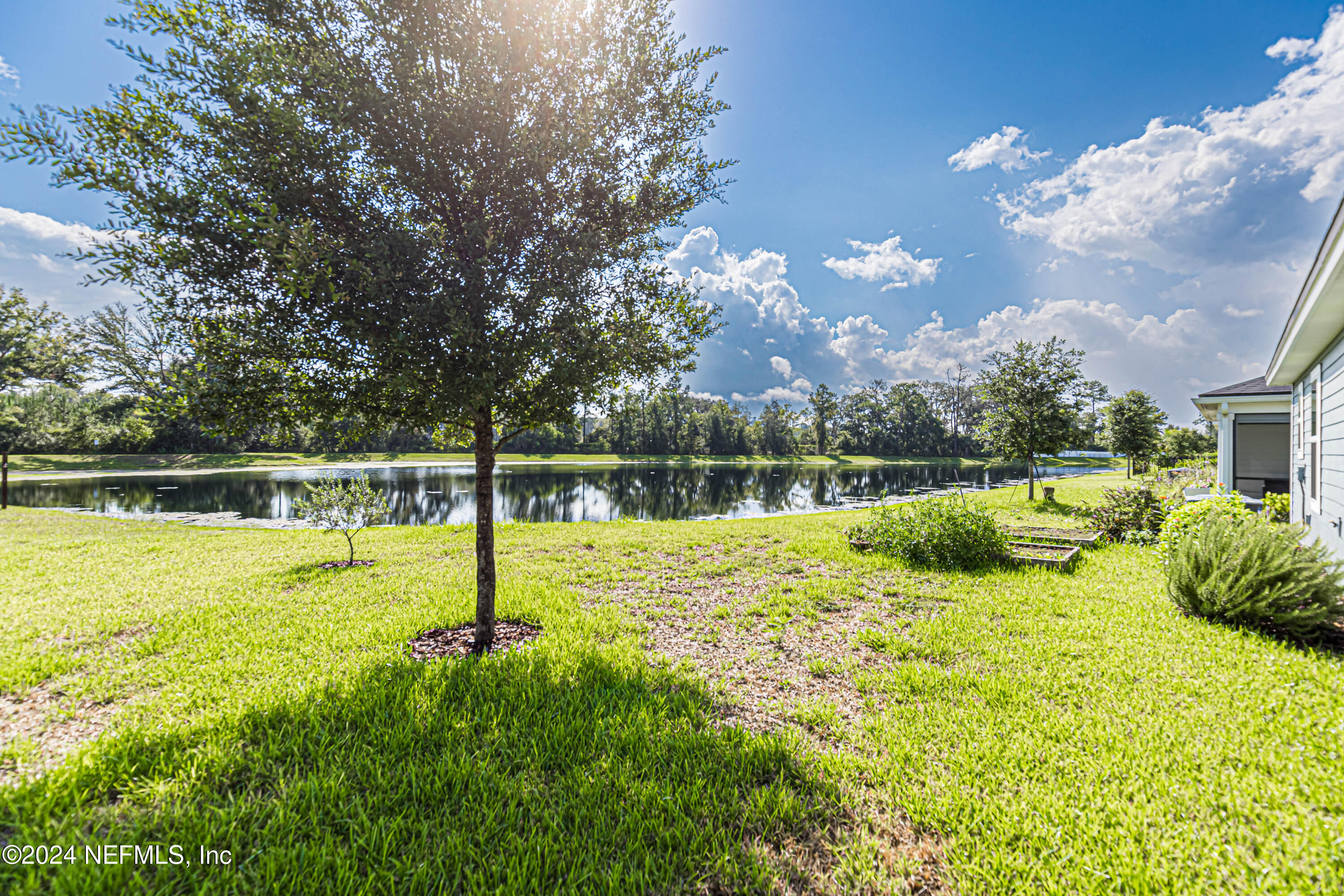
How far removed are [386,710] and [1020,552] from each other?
972 cm

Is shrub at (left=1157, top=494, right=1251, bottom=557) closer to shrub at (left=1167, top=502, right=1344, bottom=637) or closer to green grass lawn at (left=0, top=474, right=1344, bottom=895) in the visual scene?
shrub at (left=1167, top=502, right=1344, bottom=637)

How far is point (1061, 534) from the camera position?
9.55m

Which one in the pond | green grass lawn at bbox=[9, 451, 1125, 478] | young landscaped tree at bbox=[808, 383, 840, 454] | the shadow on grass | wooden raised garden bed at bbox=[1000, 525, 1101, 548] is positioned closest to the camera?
the shadow on grass

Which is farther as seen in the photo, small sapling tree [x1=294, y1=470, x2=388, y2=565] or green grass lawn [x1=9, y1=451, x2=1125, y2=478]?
green grass lawn [x1=9, y1=451, x2=1125, y2=478]

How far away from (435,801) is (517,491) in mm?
26596

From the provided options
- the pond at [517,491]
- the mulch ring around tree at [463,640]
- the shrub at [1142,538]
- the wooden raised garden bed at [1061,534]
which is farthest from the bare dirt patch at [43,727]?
the shrub at [1142,538]

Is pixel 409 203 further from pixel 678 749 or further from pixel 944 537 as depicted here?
pixel 944 537

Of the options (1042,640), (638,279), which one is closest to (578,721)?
(638,279)

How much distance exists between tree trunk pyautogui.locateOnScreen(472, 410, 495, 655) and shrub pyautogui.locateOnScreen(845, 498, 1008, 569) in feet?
22.9

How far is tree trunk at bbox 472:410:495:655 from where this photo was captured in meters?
4.72

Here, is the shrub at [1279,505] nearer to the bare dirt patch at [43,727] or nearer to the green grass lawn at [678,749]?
the green grass lawn at [678,749]

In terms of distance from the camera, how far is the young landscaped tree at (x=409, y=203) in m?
3.45

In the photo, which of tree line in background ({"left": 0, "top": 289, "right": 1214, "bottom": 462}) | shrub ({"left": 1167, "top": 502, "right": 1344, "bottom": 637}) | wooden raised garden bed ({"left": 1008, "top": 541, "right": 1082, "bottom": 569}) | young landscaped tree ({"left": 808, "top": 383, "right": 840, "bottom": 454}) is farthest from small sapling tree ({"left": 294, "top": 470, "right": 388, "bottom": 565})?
young landscaped tree ({"left": 808, "top": 383, "right": 840, "bottom": 454})

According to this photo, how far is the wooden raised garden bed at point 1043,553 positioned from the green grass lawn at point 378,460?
22.2 metres
